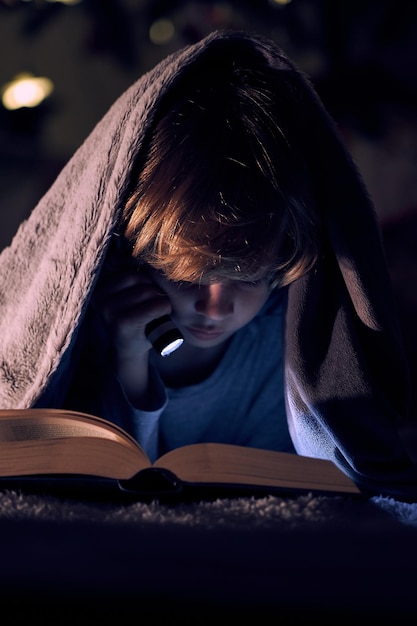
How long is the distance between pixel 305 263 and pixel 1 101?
1.11 m

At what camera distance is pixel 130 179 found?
0.65 m

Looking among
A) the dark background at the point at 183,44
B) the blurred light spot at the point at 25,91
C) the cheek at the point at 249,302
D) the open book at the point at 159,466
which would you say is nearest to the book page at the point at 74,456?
the open book at the point at 159,466

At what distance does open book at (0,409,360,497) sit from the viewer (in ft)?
1.67

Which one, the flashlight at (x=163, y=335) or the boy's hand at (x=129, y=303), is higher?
the boy's hand at (x=129, y=303)

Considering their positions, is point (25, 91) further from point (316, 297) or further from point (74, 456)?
point (74, 456)

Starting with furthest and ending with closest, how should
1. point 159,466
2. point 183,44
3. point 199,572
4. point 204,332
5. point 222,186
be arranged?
point 183,44, point 204,332, point 222,186, point 159,466, point 199,572

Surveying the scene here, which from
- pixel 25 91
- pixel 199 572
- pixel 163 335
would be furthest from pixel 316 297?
pixel 25 91

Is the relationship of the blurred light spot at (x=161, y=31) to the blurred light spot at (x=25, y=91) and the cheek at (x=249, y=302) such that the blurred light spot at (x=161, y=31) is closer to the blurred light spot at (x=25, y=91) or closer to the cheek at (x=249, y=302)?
the blurred light spot at (x=25, y=91)

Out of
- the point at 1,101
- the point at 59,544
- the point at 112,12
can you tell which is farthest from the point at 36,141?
the point at 59,544

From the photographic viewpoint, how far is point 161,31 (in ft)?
4.91

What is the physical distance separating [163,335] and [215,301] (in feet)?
0.24

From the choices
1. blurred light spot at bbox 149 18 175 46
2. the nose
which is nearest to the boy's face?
the nose

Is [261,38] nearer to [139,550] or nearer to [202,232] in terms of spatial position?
[202,232]

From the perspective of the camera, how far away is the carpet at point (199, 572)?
0.34 metres
